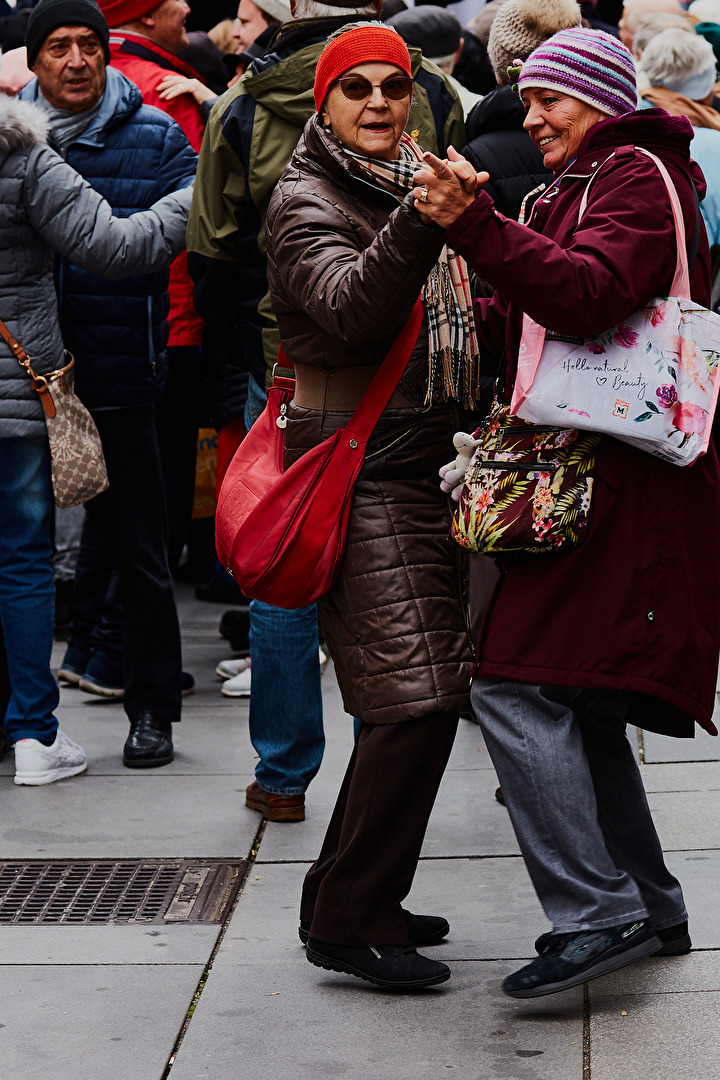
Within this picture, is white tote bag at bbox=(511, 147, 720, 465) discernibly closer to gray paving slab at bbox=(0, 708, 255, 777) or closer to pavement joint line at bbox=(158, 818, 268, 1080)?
pavement joint line at bbox=(158, 818, 268, 1080)

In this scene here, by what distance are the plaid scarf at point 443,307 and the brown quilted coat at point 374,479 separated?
0.15 ft

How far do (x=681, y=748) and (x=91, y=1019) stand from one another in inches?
96.8

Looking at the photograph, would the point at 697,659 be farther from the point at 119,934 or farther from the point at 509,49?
the point at 509,49

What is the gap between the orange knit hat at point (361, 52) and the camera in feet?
10.8

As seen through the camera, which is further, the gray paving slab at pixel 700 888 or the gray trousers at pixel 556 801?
the gray paving slab at pixel 700 888

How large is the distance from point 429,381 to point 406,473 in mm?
217

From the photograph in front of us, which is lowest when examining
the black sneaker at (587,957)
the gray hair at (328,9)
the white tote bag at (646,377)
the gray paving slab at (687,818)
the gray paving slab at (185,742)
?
the gray paving slab at (185,742)

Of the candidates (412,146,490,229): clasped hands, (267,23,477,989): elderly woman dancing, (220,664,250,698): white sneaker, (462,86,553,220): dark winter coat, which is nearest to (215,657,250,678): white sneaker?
(220,664,250,698): white sneaker

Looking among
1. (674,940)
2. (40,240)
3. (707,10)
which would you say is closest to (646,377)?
(674,940)

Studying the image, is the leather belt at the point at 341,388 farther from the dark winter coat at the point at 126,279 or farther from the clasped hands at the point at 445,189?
the dark winter coat at the point at 126,279

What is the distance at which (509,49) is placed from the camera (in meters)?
4.91

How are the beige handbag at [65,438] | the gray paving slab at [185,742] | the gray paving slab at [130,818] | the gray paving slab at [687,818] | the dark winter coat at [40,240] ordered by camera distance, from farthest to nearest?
the gray paving slab at [185,742]
the beige handbag at [65,438]
the dark winter coat at [40,240]
the gray paving slab at [130,818]
the gray paving slab at [687,818]

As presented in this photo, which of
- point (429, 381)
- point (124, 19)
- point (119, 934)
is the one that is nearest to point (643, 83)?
point (124, 19)

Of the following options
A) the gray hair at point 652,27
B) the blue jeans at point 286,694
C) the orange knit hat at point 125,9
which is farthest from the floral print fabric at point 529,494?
the gray hair at point 652,27
